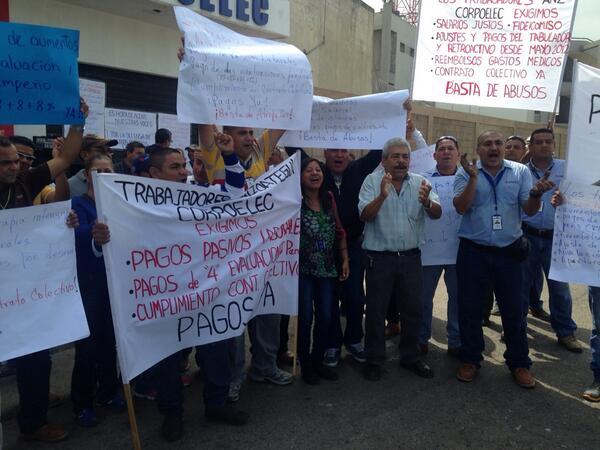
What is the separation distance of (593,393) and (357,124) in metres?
2.78

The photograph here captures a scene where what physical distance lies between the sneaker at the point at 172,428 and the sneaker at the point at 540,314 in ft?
14.4

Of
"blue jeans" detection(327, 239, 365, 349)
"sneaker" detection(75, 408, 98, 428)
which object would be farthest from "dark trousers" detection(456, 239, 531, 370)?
"sneaker" detection(75, 408, 98, 428)

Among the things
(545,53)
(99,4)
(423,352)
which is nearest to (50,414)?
(423,352)

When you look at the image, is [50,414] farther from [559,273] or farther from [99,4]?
[99,4]

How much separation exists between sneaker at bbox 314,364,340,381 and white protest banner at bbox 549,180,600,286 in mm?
1865

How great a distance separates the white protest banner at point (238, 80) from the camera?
341cm

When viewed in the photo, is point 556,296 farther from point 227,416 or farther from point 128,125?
point 128,125

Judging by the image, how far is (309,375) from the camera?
425cm

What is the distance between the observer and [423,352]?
4902 millimetres

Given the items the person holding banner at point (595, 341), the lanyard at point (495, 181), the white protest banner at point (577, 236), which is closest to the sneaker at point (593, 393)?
the person holding banner at point (595, 341)

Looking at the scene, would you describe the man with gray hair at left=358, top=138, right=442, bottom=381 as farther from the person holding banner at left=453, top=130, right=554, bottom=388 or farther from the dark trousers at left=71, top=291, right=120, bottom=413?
the dark trousers at left=71, top=291, right=120, bottom=413

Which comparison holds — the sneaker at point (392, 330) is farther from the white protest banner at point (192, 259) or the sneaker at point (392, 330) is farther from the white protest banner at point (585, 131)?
the white protest banner at point (585, 131)

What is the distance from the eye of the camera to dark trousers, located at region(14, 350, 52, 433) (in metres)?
3.22

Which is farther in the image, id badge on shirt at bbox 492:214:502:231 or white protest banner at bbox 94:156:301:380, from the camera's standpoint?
id badge on shirt at bbox 492:214:502:231
